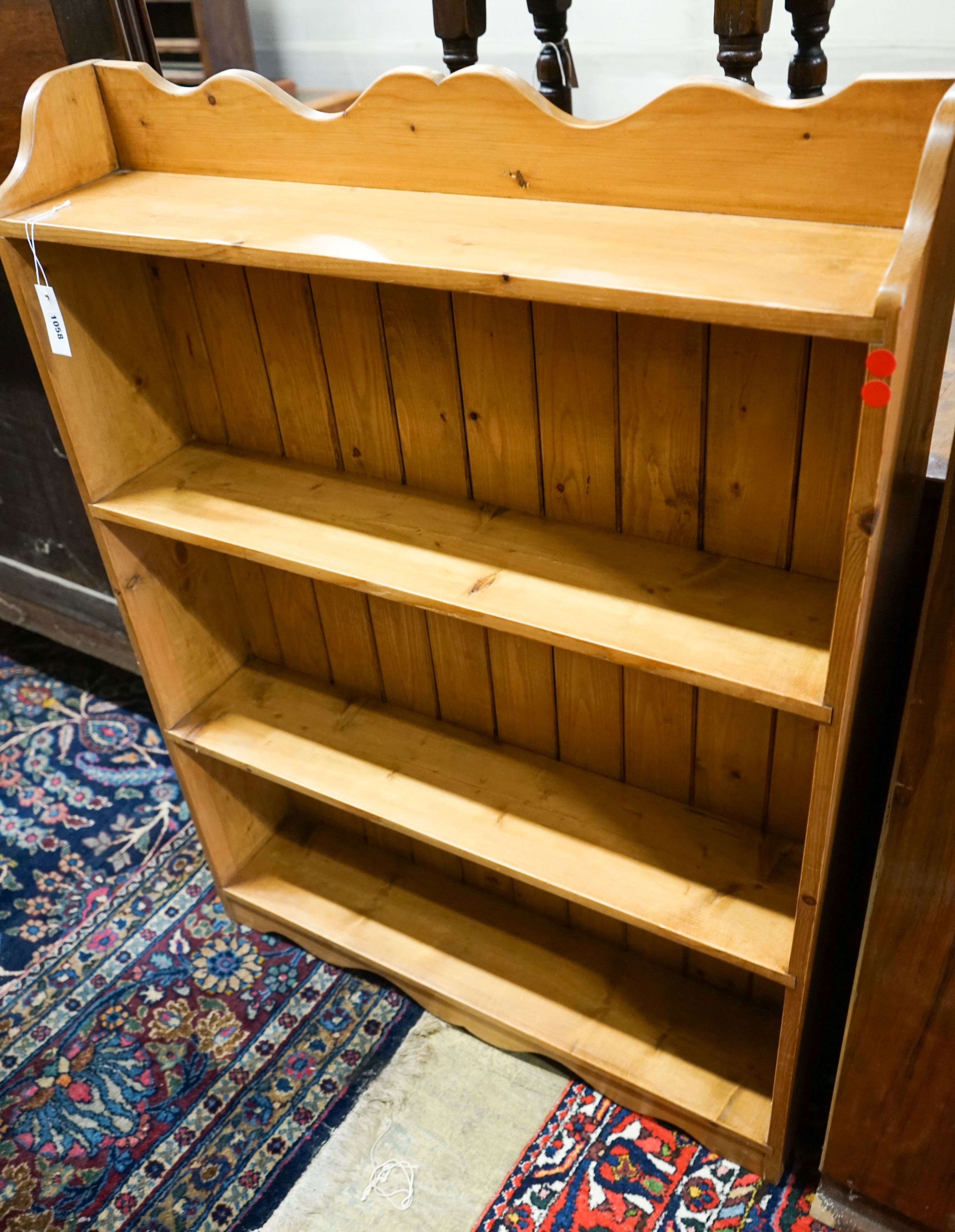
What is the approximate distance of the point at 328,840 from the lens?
2160mm

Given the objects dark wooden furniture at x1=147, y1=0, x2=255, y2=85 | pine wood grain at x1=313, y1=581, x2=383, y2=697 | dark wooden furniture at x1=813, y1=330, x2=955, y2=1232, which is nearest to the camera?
dark wooden furniture at x1=813, y1=330, x2=955, y2=1232

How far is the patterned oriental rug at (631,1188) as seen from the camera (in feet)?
5.22

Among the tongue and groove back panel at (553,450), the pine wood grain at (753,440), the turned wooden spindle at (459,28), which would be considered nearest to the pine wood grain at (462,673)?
the tongue and groove back panel at (553,450)

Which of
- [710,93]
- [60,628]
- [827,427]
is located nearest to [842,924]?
[827,427]

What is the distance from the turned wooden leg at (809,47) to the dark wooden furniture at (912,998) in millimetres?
599

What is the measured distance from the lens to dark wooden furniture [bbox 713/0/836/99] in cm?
122

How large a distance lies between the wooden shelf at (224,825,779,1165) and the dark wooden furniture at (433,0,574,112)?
55.1 inches

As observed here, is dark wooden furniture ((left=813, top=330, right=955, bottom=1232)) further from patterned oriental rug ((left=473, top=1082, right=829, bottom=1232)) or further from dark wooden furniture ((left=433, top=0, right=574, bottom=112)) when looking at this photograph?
dark wooden furniture ((left=433, top=0, right=574, bottom=112))

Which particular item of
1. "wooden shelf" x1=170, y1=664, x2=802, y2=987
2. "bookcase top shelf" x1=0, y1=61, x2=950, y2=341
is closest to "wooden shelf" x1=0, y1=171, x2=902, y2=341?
"bookcase top shelf" x1=0, y1=61, x2=950, y2=341

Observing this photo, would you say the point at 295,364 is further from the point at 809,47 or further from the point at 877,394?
the point at 877,394

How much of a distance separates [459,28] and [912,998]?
1410mm

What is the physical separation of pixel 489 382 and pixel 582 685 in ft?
1.62

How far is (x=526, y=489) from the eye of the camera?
1.46 m

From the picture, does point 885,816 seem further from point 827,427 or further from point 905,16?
point 905,16
